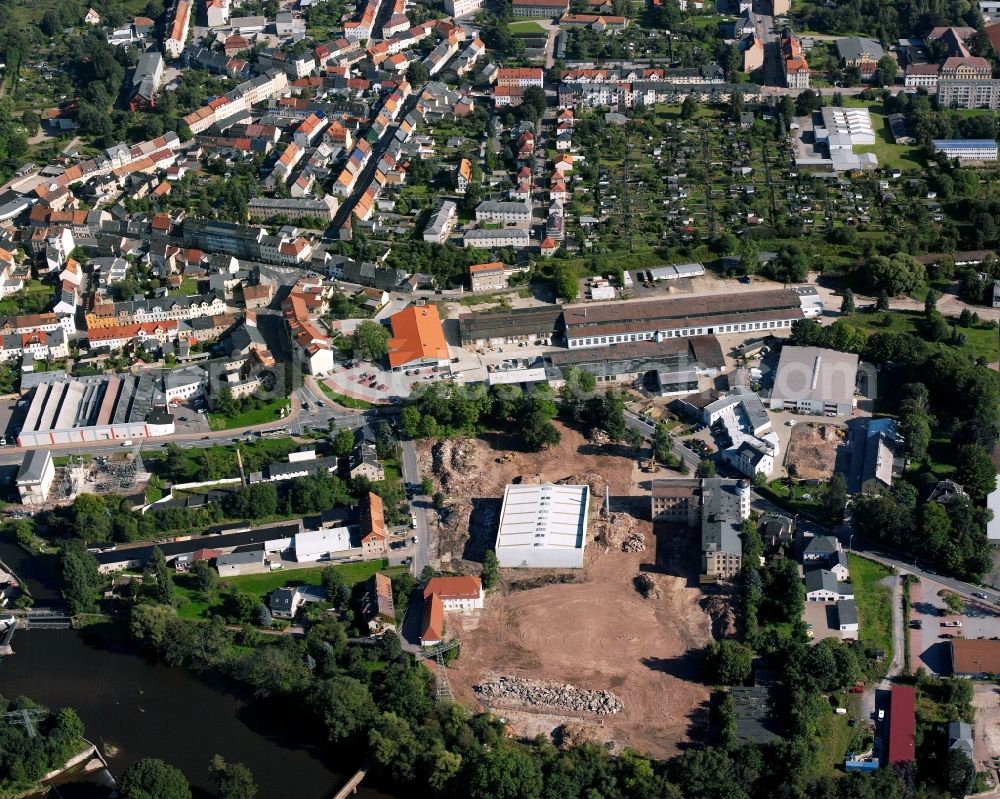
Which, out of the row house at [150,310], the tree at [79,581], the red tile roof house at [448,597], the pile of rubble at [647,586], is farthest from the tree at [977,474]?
the row house at [150,310]

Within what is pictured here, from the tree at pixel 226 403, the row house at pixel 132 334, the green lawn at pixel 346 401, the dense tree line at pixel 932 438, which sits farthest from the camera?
the row house at pixel 132 334

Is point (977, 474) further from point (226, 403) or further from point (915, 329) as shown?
point (226, 403)

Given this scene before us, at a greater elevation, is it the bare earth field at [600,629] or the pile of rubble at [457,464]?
the pile of rubble at [457,464]

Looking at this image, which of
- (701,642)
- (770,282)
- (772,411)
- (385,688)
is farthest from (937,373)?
(385,688)

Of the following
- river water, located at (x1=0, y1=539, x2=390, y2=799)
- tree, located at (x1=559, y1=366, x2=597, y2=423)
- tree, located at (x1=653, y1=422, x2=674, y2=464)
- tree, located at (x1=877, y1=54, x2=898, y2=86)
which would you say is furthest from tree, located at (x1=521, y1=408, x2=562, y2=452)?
tree, located at (x1=877, y1=54, x2=898, y2=86)

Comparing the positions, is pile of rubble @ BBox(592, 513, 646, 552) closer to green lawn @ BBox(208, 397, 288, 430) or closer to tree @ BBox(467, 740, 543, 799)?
tree @ BBox(467, 740, 543, 799)

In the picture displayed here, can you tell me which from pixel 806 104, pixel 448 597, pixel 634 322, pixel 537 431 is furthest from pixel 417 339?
pixel 806 104

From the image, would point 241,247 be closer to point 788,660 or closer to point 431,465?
point 431,465

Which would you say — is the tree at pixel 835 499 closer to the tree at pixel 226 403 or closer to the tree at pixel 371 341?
the tree at pixel 371 341
